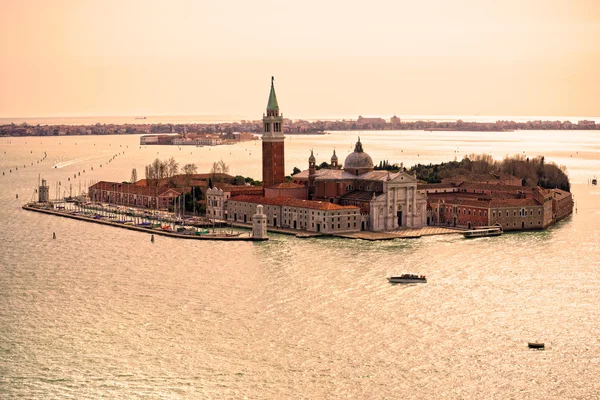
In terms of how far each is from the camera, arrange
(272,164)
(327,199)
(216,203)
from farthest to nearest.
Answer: (272,164) → (216,203) → (327,199)

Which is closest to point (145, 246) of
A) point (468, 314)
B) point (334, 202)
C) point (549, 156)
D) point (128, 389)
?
point (334, 202)

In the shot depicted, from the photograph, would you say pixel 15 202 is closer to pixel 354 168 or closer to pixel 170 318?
pixel 354 168

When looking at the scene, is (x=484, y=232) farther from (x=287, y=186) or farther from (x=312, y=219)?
(x=287, y=186)

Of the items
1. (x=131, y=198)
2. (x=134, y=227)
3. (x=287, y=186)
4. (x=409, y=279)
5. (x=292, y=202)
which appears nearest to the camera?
(x=409, y=279)

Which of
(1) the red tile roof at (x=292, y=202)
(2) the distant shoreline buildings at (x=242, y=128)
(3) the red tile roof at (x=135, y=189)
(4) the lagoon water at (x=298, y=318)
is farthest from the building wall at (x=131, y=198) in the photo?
(2) the distant shoreline buildings at (x=242, y=128)

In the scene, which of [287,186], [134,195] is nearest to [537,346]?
[287,186]
